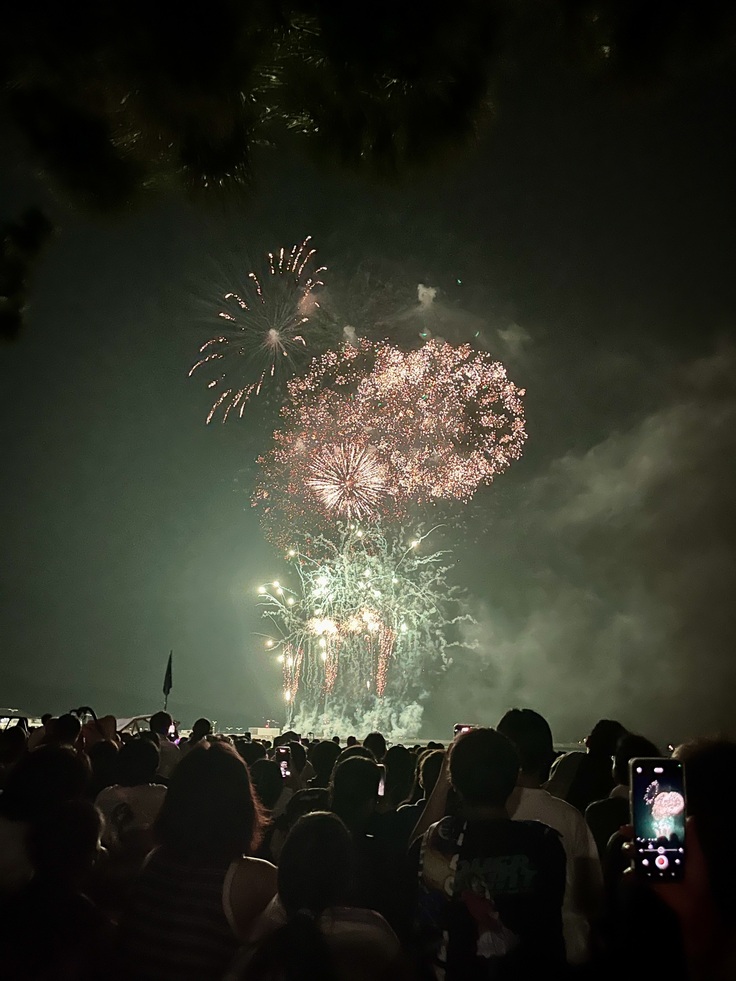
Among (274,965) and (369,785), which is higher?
(369,785)

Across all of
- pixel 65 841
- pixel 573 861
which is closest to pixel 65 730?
pixel 65 841

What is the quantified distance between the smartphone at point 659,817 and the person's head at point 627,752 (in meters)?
2.35

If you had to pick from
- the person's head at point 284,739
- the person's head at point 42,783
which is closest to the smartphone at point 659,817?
the person's head at point 42,783

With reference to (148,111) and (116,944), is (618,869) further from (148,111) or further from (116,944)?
(148,111)

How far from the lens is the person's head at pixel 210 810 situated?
10.9 ft

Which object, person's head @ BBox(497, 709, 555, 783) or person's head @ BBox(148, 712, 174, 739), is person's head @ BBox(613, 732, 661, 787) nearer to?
person's head @ BBox(497, 709, 555, 783)

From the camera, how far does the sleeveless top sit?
3.06m

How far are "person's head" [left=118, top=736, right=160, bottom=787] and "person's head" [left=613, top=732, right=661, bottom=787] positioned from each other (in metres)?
3.39

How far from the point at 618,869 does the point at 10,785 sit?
2926mm

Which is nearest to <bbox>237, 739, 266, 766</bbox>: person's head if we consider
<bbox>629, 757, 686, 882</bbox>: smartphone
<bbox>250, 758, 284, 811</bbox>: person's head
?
<bbox>250, 758, 284, 811</bbox>: person's head

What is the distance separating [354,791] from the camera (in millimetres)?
5250

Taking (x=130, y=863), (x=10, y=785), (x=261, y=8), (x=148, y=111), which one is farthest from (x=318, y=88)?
(x=130, y=863)

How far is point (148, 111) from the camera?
380cm

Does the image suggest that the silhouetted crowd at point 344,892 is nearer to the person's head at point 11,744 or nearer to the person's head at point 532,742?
the person's head at point 532,742
